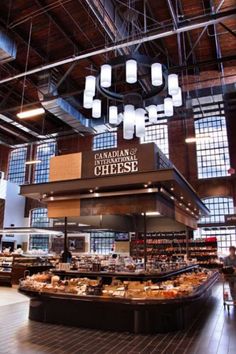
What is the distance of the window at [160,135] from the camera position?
2016cm

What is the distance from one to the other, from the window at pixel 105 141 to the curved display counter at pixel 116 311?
16.3 metres

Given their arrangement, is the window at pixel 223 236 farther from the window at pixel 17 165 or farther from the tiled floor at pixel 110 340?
the window at pixel 17 165

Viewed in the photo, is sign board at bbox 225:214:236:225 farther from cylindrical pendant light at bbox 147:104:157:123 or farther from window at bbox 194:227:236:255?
cylindrical pendant light at bbox 147:104:157:123

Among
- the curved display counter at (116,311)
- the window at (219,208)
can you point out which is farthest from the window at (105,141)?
the curved display counter at (116,311)

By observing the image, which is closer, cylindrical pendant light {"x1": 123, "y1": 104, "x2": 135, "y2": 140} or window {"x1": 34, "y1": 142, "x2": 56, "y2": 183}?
cylindrical pendant light {"x1": 123, "y1": 104, "x2": 135, "y2": 140}

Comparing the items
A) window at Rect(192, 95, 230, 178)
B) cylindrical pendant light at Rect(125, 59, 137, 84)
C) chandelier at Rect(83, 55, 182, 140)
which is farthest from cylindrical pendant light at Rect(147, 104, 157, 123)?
window at Rect(192, 95, 230, 178)

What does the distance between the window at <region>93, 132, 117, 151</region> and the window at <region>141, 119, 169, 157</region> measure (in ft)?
7.73

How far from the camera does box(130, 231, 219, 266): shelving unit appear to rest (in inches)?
671

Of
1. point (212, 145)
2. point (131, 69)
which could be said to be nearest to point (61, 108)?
point (131, 69)

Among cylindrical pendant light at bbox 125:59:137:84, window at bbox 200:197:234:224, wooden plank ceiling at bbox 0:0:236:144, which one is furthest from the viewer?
window at bbox 200:197:234:224

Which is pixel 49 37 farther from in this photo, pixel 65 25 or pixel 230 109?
pixel 230 109

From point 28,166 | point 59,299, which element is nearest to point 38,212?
point 28,166

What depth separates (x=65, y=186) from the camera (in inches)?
253

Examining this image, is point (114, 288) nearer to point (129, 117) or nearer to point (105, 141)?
point (129, 117)
